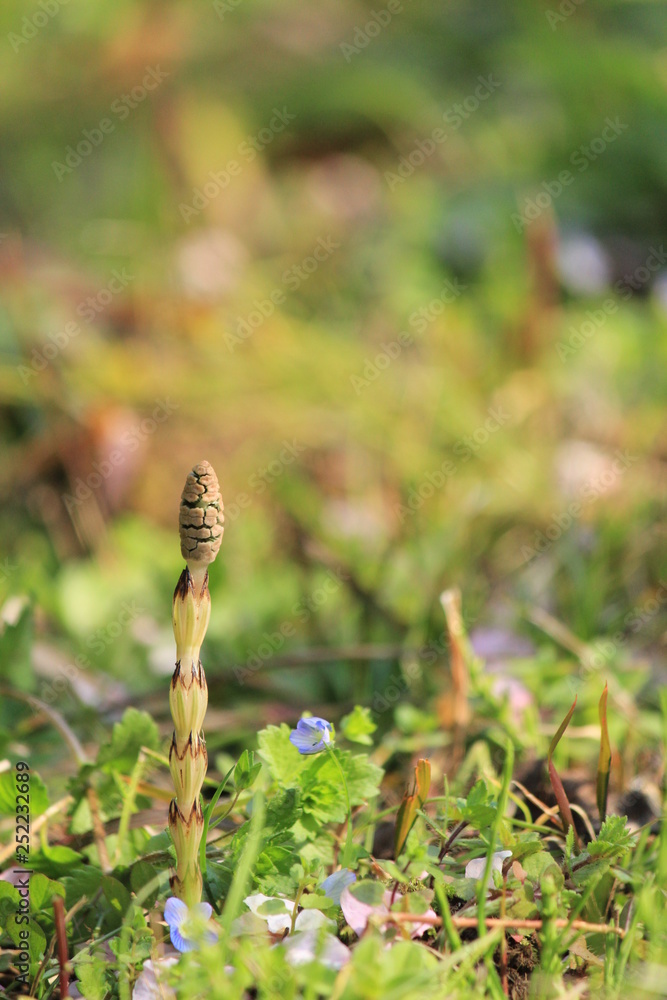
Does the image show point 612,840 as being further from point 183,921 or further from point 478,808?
point 183,921

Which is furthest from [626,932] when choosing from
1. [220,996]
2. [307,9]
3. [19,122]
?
[307,9]

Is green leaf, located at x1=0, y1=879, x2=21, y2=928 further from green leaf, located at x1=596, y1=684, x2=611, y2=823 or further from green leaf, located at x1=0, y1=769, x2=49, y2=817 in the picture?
green leaf, located at x1=596, y1=684, x2=611, y2=823

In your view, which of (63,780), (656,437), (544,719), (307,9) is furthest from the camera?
(307,9)

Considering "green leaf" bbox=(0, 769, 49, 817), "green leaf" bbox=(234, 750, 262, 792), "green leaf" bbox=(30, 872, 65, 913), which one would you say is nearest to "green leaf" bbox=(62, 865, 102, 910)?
"green leaf" bbox=(30, 872, 65, 913)

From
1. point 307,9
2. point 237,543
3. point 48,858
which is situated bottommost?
point 237,543

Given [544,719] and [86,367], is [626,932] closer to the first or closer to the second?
[544,719]

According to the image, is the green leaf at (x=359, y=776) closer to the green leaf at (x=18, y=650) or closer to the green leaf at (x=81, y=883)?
the green leaf at (x=81, y=883)

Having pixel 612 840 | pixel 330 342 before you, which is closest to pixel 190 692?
pixel 612 840
